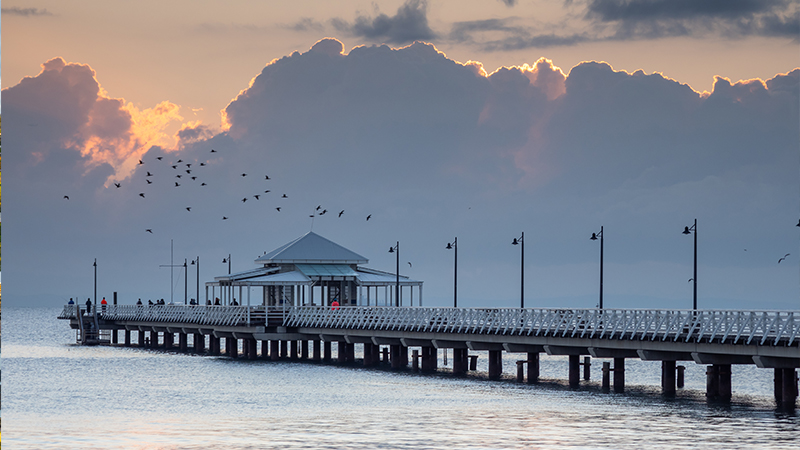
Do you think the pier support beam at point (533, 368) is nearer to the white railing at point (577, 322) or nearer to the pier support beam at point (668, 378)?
the white railing at point (577, 322)

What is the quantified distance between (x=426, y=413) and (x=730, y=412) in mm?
9402

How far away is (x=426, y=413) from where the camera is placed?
120 feet

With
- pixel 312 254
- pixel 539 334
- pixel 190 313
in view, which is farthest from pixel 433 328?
pixel 190 313

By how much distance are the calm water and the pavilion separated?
37.7ft

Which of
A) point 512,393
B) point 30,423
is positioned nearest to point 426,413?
point 512,393

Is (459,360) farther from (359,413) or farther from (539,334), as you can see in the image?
(359,413)

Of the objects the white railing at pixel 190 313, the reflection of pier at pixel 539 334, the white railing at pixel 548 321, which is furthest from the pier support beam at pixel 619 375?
the white railing at pixel 190 313

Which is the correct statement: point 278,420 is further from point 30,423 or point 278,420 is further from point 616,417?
point 616,417

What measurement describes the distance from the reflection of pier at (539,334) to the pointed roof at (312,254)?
15.9ft

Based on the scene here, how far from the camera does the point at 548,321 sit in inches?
1822

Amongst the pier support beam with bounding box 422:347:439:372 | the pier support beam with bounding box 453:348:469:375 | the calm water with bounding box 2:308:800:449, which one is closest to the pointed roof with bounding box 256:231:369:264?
the calm water with bounding box 2:308:800:449

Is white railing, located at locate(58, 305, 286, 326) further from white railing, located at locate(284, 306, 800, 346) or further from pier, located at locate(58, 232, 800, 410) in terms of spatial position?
white railing, located at locate(284, 306, 800, 346)

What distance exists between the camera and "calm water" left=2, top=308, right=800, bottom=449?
30.3m

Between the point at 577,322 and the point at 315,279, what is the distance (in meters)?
26.9
